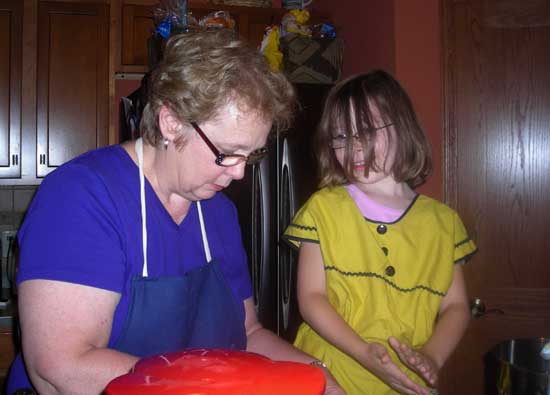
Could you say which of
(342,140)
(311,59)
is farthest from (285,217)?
(342,140)

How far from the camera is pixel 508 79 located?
227 cm

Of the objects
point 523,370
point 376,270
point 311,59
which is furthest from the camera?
point 311,59

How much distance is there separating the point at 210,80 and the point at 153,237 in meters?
0.30

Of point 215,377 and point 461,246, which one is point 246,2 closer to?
point 461,246

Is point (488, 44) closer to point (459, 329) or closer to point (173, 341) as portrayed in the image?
A: point (459, 329)

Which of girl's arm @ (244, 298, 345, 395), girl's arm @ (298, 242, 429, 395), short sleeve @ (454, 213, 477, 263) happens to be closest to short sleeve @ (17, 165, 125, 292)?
girl's arm @ (244, 298, 345, 395)

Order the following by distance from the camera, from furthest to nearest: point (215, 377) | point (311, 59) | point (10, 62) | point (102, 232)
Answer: point (10, 62)
point (311, 59)
point (102, 232)
point (215, 377)

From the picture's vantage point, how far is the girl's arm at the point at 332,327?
1048mm

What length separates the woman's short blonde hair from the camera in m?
0.96

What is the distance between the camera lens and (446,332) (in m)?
1.23

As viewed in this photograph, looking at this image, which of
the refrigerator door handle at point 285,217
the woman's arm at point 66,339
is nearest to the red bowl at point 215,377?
the woman's arm at point 66,339

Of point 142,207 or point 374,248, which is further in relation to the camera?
point 374,248

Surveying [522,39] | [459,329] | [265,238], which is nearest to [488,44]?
[522,39]

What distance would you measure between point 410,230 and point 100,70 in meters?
2.22
